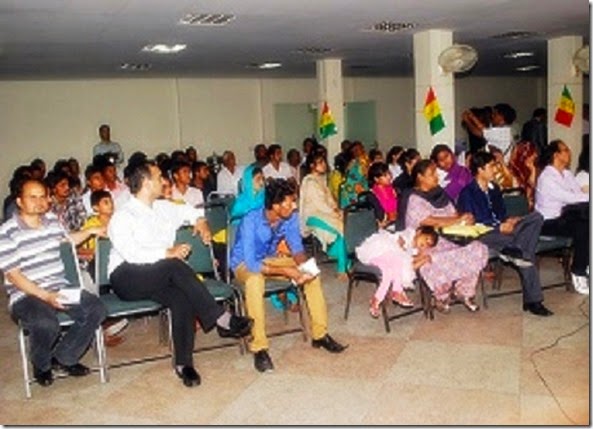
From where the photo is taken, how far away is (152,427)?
10.5ft

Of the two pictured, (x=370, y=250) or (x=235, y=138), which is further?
(x=235, y=138)

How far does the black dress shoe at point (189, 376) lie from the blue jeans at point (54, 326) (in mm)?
555

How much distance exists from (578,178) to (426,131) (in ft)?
7.95

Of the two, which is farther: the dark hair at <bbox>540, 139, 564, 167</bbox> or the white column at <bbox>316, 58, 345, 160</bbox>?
the white column at <bbox>316, 58, 345, 160</bbox>

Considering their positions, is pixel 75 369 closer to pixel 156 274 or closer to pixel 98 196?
pixel 156 274

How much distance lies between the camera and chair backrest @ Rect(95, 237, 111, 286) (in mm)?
3984

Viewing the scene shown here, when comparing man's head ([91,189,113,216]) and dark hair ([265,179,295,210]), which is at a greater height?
dark hair ([265,179,295,210])

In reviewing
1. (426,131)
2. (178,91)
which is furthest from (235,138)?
(426,131)

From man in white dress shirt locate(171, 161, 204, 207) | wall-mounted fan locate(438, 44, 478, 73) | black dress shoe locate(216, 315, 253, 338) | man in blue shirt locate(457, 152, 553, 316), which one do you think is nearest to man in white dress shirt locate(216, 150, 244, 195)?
man in white dress shirt locate(171, 161, 204, 207)

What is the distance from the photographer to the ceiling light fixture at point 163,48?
7.61 m

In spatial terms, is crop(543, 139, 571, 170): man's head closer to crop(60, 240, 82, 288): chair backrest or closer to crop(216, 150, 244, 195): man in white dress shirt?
crop(60, 240, 82, 288): chair backrest

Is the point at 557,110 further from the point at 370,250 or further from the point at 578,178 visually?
the point at 370,250

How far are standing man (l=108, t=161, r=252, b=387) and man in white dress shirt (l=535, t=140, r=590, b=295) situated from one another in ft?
9.28

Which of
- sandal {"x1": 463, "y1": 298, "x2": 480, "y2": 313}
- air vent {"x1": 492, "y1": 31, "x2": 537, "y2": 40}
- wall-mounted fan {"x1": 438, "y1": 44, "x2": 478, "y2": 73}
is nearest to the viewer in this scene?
sandal {"x1": 463, "y1": 298, "x2": 480, "y2": 313}
